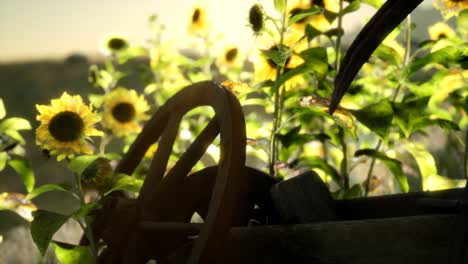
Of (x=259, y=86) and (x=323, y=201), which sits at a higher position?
(x=259, y=86)

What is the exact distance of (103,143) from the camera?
1.92 meters

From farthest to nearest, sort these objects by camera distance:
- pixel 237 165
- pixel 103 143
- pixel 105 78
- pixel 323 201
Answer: pixel 105 78 < pixel 103 143 < pixel 323 201 < pixel 237 165

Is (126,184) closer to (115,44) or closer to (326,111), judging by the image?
(326,111)

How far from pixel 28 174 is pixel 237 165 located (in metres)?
0.79

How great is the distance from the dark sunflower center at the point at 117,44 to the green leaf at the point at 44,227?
152 cm

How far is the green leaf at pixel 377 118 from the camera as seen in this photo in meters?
1.14

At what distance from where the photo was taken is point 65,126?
4.04 ft

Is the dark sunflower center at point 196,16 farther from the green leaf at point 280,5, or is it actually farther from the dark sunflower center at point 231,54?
the green leaf at point 280,5

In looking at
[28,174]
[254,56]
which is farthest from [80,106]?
[254,56]

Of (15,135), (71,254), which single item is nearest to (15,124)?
(15,135)

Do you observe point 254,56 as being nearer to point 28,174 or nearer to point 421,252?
point 28,174

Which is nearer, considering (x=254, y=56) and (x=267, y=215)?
(x=267, y=215)

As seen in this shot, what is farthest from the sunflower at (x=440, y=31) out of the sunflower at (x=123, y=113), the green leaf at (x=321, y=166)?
the sunflower at (x=123, y=113)

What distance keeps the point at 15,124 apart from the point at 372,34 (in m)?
1.15
